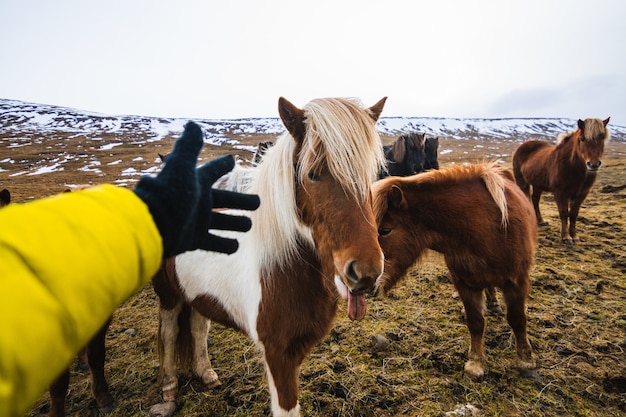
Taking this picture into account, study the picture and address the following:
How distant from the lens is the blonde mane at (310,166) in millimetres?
1677

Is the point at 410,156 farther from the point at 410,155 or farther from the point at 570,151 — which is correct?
the point at 570,151

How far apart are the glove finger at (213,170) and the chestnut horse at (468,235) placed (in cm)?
184

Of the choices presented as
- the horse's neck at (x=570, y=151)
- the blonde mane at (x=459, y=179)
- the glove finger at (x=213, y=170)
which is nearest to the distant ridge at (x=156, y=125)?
the horse's neck at (x=570, y=151)

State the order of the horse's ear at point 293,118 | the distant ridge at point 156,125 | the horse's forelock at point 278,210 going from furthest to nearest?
the distant ridge at point 156,125 → the horse's forelock at point 278,210 → the horse's ear at point 293,118

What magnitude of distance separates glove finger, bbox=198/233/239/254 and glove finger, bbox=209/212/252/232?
0.16ft

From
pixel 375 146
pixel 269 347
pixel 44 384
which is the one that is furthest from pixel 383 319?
pixel 44 384

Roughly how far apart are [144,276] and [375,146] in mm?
1491

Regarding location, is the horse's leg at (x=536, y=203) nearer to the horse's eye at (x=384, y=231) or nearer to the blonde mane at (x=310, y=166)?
the horse's eye at (x=384, y=231)

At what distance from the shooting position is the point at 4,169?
3322 centimetres

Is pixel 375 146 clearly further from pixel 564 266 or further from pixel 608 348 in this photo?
pixel 564 266

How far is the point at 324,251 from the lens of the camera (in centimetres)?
171

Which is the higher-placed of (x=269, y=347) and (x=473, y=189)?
(x=473, y=189)

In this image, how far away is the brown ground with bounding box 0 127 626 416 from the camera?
9.16ft

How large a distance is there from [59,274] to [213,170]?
0.66m
